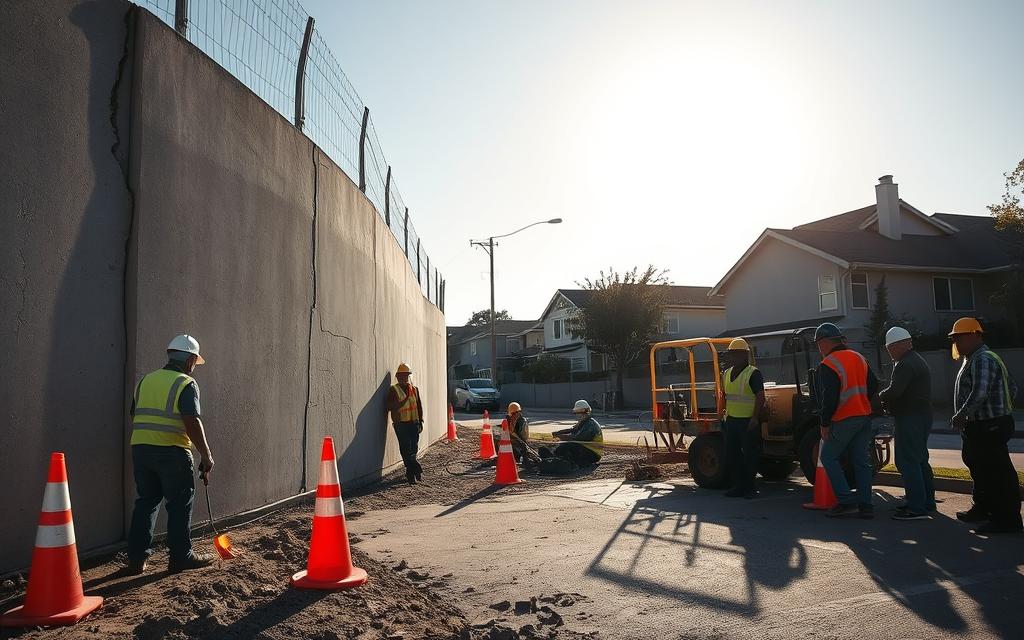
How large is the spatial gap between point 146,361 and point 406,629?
2764 millimetres

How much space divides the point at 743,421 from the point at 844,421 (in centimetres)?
143

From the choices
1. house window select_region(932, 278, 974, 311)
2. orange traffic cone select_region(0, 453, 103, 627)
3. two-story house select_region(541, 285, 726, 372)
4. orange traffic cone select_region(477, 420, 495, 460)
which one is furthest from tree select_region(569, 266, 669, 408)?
orange traffic cone select_region(0, 453, 103, 627)

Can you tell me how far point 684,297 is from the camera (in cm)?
4725

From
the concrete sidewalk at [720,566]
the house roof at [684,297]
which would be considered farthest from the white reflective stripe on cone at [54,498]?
the house roof at [684,297]

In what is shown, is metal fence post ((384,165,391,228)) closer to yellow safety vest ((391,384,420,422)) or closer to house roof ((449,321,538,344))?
yellow safety vest ((391,384,420,422))

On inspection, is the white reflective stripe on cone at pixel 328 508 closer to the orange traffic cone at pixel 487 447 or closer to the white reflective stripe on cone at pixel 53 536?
the white reflective stripe on cone at pixel 53 536

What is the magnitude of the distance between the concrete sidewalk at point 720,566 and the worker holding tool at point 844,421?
303mm

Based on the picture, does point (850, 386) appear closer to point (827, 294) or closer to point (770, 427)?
point (770, 427)

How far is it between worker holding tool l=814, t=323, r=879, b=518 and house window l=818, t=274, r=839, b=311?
2396cm

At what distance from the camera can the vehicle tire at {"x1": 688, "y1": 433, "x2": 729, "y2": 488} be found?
9.47m

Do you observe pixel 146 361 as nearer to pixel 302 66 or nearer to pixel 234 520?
pixel 234 520

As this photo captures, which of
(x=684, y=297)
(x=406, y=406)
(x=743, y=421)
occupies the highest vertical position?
(x=684, y=297)

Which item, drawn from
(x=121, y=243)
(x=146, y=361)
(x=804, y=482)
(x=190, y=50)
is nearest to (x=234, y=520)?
(x=146, y=361)

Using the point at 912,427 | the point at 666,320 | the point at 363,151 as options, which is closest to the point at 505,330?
the point at 666,320
